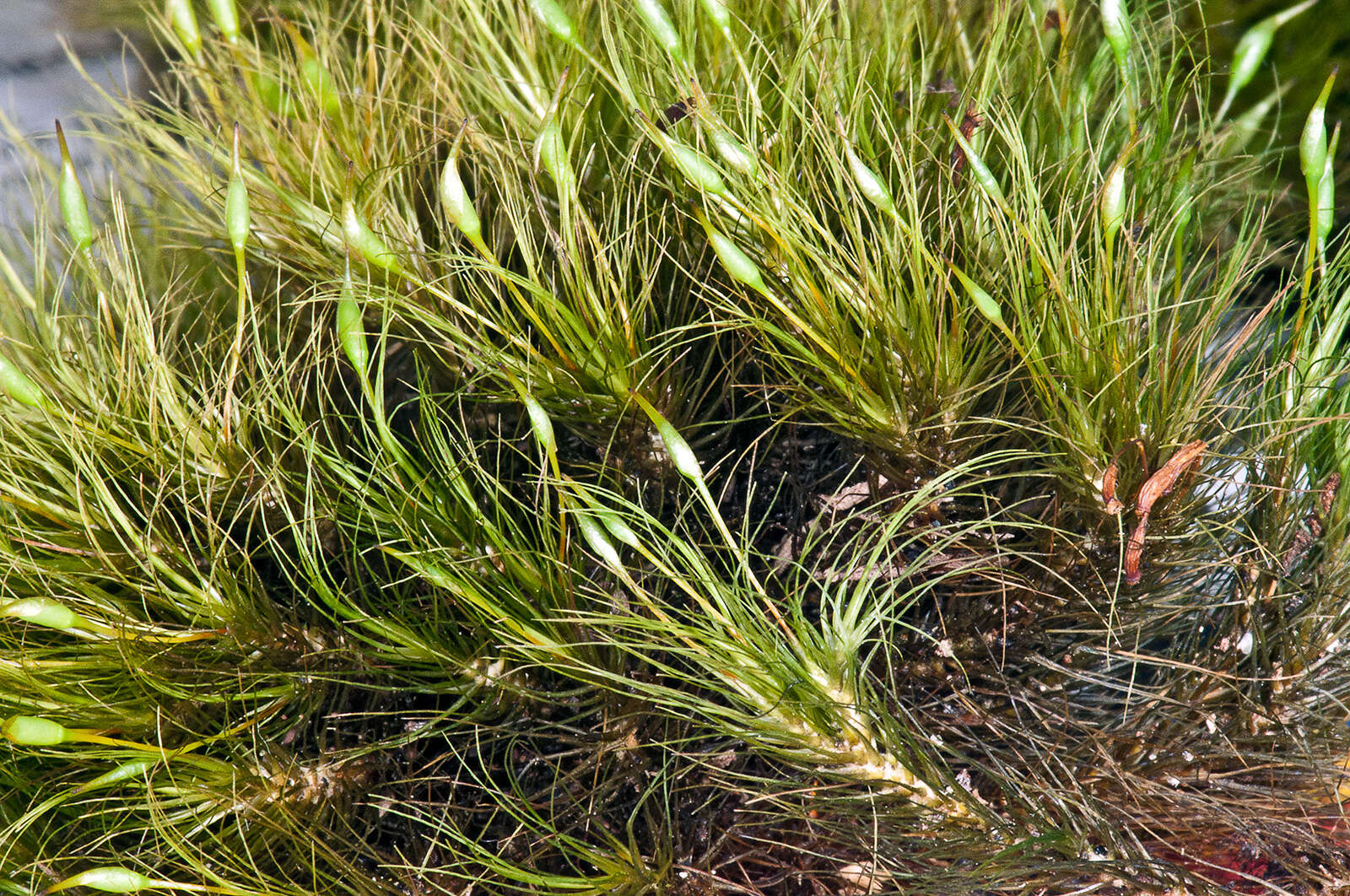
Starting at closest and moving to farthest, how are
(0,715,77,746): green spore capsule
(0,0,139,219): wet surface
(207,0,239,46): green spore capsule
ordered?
1. (0,715,77,746): green spore capsule
2. (207,0,239,46): green spore capsule
3. (0,0,139,219): wet surface

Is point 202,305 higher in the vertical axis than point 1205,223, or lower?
higher

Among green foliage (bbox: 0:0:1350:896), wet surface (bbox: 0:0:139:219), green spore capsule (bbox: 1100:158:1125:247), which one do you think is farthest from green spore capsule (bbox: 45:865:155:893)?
wet surface (bbox: 0:0:139:219)

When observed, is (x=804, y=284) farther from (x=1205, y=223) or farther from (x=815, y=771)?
(x=1205, y=223)

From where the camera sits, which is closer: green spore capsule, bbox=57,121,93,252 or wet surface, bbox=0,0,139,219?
green spore capsule, bbox=57,121,93,252

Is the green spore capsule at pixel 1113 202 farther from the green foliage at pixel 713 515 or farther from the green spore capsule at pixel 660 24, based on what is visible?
the green spore capsule at pixel 660 24

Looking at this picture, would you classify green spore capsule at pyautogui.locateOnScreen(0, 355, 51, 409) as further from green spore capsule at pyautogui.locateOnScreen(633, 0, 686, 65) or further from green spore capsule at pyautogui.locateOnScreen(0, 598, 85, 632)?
green spore capsule at pyautogui.locateOnScreen(633, 0, 686, 65)

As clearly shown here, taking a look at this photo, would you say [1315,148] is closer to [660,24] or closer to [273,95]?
[660,24]

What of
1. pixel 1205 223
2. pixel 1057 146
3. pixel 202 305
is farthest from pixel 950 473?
pixel 202 305

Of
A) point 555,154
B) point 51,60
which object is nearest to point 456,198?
point 555,154
